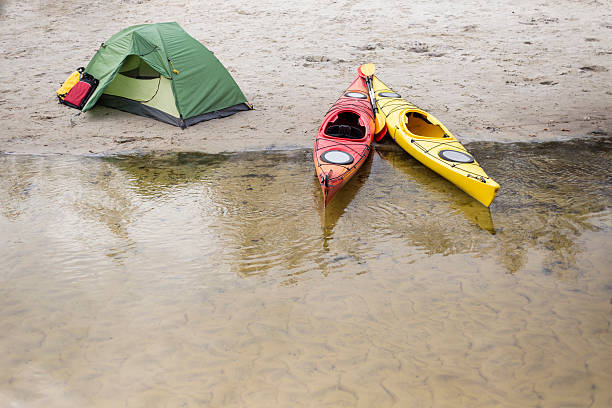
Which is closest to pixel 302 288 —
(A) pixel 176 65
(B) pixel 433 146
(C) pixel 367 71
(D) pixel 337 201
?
(D) pixel 337 201

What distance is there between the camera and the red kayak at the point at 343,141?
5668mm

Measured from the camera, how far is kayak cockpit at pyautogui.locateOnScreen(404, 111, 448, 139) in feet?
23.4

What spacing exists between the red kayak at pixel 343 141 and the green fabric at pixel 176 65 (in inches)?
92.1

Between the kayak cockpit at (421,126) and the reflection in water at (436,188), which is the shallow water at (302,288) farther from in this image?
the kayak cockpit at (421,126)

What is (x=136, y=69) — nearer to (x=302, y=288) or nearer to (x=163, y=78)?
(x=163, y=78)

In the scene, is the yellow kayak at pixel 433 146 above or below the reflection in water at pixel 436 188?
above

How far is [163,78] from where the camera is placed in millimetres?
7875

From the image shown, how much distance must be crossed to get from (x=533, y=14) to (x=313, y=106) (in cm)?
836

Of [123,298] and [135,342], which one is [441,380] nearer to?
[135,342]

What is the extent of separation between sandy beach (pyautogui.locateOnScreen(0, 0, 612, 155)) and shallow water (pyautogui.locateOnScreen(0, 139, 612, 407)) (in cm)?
137

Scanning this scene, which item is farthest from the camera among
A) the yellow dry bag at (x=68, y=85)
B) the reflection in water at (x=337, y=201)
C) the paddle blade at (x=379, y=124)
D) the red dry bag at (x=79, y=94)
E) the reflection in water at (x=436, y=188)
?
the yellow dry bag at (x=68, y=85)

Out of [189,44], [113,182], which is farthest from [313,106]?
[113,182]

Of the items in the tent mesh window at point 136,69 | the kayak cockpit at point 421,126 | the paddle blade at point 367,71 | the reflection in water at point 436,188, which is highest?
the tent mesh window at point 136,69

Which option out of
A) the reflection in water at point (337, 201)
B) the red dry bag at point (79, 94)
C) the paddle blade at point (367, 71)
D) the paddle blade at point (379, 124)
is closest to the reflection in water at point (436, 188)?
the paddle blade at point (379, 124)
